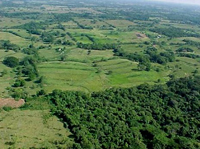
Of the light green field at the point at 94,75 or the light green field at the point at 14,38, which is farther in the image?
the light green field at the point at 14,38

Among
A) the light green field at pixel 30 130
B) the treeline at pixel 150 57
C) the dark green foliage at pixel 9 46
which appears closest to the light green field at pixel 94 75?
the treeline at pixel 150 57

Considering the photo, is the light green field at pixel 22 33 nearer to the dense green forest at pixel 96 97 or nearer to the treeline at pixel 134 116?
the dense green forest at pixel 96 97

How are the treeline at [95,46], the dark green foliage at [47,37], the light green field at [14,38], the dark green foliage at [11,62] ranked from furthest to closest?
the dark green foliage at [47,37], the light green field at [14,38], the treeline at [95,46], the dark green foliage at [11,62]

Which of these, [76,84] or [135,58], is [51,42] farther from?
[76,84]

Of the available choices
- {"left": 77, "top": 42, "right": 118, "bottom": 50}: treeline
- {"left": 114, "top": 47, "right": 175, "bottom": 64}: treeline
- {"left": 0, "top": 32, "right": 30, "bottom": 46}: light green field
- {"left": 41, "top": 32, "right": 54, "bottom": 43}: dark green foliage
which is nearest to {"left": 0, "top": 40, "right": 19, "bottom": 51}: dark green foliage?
{"left": 0, "top": 32, "right": 30, "bottom": 46}: light green field

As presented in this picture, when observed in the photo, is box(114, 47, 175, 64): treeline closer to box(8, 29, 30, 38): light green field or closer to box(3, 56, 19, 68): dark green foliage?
box(3, 56, 19, 68): dark green foliage

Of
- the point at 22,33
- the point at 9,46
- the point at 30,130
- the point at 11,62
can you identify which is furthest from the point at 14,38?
the point at 30,130

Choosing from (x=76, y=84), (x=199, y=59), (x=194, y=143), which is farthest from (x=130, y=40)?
(x=194, y=143)
